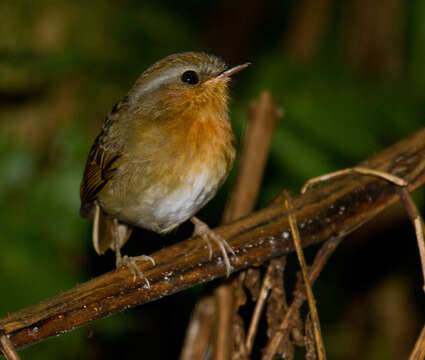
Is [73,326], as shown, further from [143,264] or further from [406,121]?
[406,121]

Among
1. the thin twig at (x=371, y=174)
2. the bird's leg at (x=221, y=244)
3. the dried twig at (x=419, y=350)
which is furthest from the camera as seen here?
the thin twig at (x=371, y=174)

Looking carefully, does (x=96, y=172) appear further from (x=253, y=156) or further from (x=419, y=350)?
(x=419, y=350)

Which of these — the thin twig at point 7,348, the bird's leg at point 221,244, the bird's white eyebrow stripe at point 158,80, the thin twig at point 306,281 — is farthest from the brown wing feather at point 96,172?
the thin twig at point 7,348

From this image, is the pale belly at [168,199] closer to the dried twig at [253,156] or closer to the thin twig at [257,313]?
the dried twig at [253,156]

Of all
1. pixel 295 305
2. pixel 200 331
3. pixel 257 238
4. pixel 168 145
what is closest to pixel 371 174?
pixel 257 238

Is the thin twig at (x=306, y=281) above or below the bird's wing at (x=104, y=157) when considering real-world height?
below

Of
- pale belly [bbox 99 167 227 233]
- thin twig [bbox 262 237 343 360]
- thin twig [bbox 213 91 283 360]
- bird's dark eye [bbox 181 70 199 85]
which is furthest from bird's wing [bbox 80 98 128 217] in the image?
thin twig [bbox 262 237 343 360]

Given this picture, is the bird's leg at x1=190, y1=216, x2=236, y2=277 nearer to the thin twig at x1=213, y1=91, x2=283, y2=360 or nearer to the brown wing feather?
the thin twig at x1=213, y1=91, x2=283, y2=360
